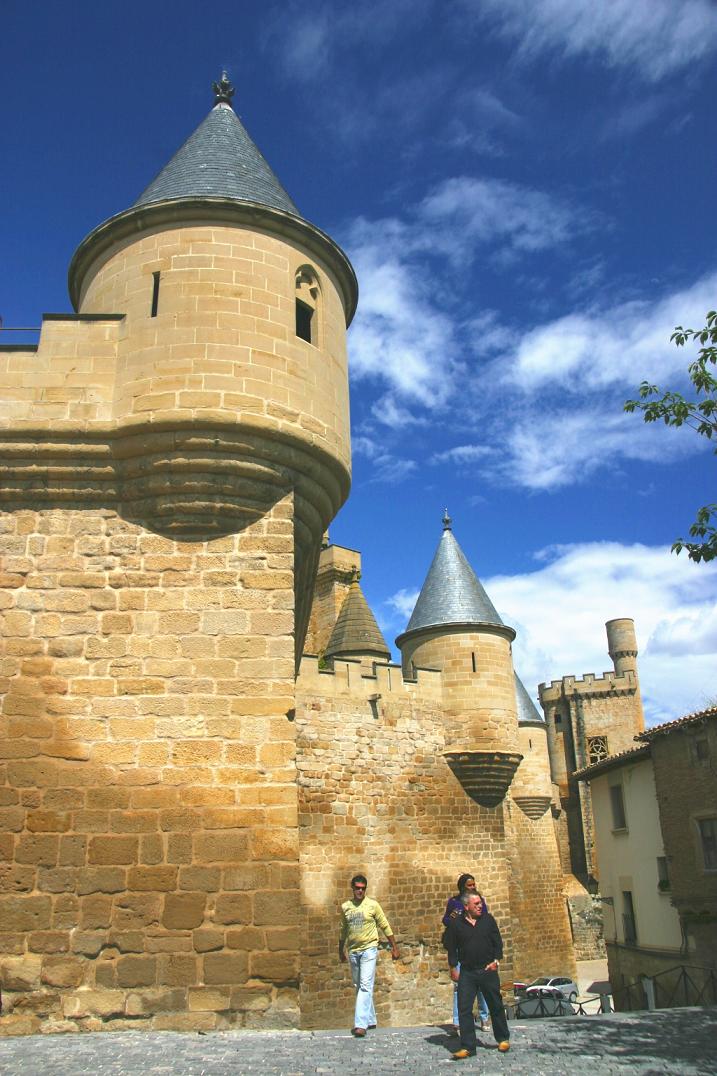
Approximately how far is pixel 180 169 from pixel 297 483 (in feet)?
11.3

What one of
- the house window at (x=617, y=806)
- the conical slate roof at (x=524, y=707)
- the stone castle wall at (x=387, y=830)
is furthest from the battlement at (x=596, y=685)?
the stone castle wall at (x=387, y=830)

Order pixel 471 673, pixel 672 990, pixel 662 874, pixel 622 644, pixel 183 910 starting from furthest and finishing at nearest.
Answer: pixel 622 644
pixel 662 874
pixel 471 673
pixel 672 990
pixel 183 910

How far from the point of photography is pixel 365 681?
16578 millimetres

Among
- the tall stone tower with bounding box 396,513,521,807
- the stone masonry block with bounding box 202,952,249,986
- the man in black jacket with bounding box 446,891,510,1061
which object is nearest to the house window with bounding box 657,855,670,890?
the tall stone tower with bounding box 396,513,521,807

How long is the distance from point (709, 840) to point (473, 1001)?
1311cm

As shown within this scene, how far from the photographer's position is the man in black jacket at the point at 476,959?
5551 millimetres

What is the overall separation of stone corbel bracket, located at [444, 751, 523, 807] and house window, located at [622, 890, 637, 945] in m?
6.03

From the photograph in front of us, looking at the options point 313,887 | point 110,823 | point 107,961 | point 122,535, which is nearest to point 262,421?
point 122,535

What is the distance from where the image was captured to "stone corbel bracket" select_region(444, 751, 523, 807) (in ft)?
56.1

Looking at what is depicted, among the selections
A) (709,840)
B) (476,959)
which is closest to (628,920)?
(709,840)

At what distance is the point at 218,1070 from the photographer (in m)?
4.49

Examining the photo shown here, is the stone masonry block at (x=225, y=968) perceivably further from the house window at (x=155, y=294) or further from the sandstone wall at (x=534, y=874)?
the sandstone wall at (x=534, y=874)

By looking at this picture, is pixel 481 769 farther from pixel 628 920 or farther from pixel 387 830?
pixel 628 920

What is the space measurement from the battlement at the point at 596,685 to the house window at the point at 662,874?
1005 inches
